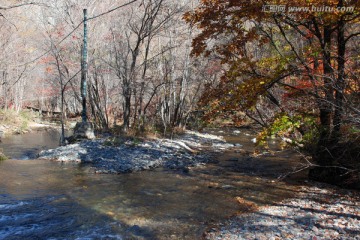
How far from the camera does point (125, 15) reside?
51.8 ft

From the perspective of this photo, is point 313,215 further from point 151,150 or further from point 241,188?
point 151,150

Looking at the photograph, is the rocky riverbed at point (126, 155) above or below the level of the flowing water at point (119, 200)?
above

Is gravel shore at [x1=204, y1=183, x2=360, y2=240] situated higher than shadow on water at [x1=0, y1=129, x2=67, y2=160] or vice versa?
shadow on water at [x1=0, y1=129, x2=67, y2=160]

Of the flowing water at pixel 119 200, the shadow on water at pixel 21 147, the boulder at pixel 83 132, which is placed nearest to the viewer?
the flowing water at pixel 119 200

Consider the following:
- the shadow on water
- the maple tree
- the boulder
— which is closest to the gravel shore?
the maple tree

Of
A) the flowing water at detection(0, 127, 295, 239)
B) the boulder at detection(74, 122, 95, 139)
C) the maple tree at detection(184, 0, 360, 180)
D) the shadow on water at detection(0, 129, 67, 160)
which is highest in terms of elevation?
the maple tree at detection(184, 0, 360, 180)

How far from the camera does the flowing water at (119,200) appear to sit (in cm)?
556

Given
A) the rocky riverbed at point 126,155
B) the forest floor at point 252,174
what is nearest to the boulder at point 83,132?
the rocky riverbed at point 126,155

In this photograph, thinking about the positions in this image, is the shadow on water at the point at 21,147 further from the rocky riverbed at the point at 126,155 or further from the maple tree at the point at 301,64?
the maple tree at the point at 301,64

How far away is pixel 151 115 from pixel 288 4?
1533 cm

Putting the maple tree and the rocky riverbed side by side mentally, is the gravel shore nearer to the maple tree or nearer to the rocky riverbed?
the maple tree

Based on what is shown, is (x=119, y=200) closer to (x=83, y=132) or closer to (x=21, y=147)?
(x=83, y=132)

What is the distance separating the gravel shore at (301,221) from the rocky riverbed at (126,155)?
474 cm

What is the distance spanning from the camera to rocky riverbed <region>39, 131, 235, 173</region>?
10953mm
